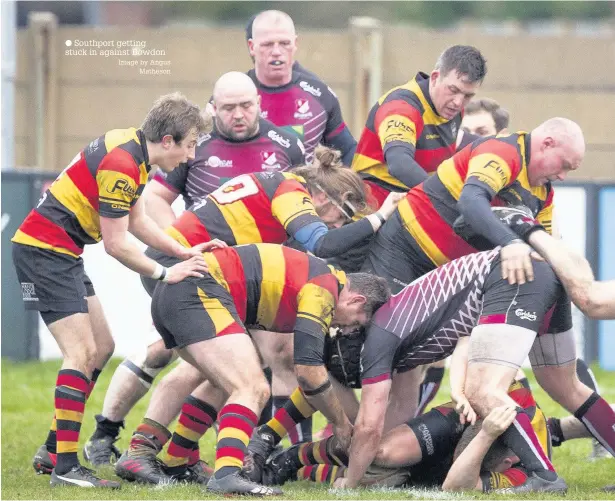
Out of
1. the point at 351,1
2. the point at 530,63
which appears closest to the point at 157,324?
the point at 530,63

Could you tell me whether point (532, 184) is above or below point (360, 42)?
below

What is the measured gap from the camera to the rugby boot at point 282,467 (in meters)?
6.26

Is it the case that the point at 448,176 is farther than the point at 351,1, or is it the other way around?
the point at 351,1

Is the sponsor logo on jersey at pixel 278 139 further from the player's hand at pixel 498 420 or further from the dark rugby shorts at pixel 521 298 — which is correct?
the player's hand at pixel 498 420

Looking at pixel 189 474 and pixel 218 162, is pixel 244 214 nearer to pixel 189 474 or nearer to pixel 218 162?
pixel 218 162

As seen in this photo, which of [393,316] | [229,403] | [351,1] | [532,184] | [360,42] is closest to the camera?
[229,403]

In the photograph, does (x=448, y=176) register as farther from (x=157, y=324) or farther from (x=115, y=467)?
(x=115, y=467)

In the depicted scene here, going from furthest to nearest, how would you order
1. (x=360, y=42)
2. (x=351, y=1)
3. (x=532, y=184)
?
1. (x=351, y=1)
2. (x=360, y=42)
3. (x=532, y=184)

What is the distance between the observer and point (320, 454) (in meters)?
6.29

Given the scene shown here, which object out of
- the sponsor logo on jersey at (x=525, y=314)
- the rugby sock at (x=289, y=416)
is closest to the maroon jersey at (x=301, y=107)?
the rugby sock at (x=289, y=416)

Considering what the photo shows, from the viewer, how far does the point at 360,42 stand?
12.5 meters

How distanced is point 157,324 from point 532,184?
209 cm

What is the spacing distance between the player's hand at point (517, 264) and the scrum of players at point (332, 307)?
0.01m

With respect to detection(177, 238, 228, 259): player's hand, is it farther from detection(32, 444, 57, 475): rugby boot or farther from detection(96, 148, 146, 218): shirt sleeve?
detection(32, 444, 57, 475): rugby boot
